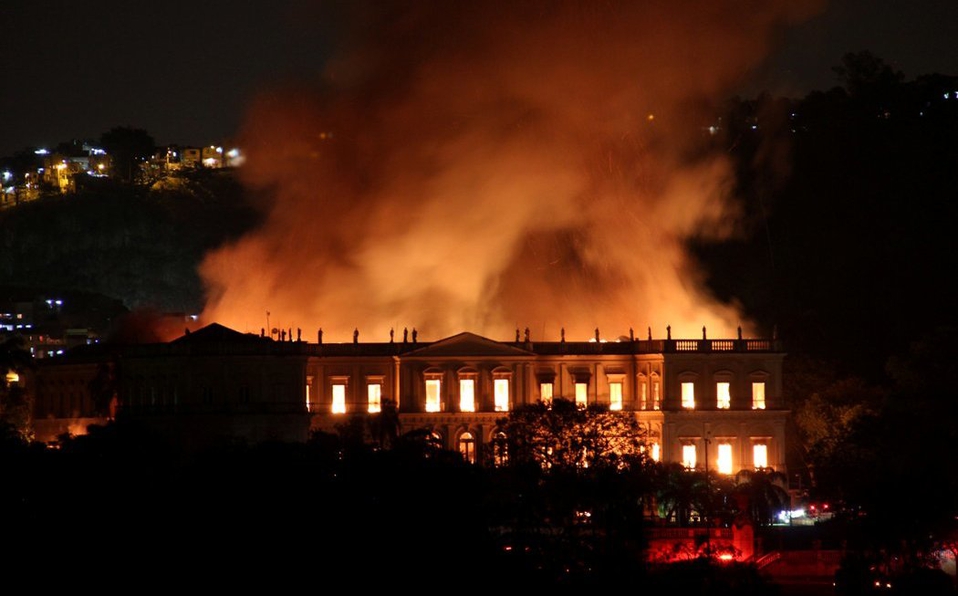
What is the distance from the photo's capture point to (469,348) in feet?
309

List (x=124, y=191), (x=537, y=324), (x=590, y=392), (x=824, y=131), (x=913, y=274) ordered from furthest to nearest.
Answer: (x=124, y=191) < (x=824, y=131) < (x=913, y=274) < (x=537, y=324) < (x=590, y=392)

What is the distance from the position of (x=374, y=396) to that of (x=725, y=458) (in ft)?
49.8

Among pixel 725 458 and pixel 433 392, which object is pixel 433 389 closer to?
pixel 433 392

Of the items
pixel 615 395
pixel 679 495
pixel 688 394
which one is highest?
pixel 615 395

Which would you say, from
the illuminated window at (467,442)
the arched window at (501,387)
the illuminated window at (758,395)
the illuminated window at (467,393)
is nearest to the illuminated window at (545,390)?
the arched window at (501,387)

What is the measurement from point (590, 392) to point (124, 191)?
105 metres

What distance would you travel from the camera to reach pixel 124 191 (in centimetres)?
19288

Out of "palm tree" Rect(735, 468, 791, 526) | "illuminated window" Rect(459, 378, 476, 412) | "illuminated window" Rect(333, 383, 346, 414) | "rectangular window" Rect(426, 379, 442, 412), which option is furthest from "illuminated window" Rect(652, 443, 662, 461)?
"illuminated window" Rect(333, 383, 346, 414)

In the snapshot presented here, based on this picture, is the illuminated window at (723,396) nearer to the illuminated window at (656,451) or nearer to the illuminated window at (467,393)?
the illuminated window at (656,451)

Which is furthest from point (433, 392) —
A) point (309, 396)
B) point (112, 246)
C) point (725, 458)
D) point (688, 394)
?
point (112, 246)

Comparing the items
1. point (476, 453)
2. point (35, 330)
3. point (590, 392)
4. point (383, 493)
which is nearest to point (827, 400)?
point (590, 392)

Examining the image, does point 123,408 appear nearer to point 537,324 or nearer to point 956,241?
point 537,324

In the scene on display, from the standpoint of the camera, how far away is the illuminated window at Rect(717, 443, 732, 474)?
91688 millimetres

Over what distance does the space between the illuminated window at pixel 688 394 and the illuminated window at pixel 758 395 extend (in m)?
2.55
